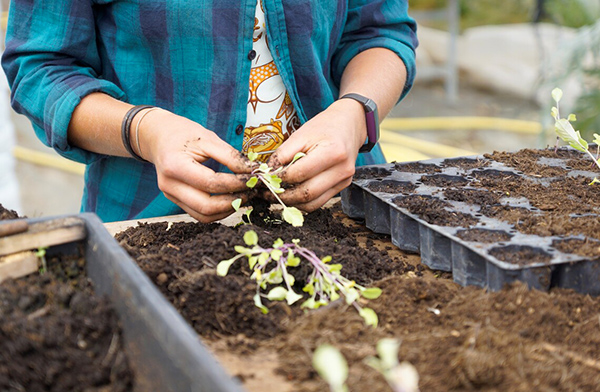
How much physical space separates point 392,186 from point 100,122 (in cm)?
72

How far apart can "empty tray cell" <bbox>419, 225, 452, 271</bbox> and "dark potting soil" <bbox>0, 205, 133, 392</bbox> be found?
654 mm

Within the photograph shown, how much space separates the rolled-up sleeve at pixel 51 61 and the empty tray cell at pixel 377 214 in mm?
714

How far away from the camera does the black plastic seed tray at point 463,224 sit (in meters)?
1.02

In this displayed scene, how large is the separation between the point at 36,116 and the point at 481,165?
1174 mm

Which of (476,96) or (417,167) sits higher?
(417,167)

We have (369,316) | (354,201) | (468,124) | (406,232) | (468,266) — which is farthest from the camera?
(468,124)

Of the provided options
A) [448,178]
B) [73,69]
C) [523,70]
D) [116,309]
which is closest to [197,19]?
[73,69]

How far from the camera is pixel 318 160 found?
124 cm

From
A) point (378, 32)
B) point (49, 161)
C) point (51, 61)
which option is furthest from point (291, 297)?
point (49, 161)

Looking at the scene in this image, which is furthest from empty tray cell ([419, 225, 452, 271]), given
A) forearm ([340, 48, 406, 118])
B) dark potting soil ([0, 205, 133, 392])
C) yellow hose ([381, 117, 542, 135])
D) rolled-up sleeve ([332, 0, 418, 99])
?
yellow hose ([381, 117, 542, 135])

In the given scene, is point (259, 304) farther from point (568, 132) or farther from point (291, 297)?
point (568, 132)

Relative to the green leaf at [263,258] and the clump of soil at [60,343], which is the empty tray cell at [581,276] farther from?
the clump of soil at [60,343]

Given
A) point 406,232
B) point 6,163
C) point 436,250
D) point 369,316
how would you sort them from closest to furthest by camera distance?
point 369,316
point 436,250
point 406,232
point 6,163

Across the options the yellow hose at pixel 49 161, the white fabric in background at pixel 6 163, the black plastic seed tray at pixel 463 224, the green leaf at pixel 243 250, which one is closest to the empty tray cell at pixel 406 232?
the black plastic seed tray at pixel 463 224
